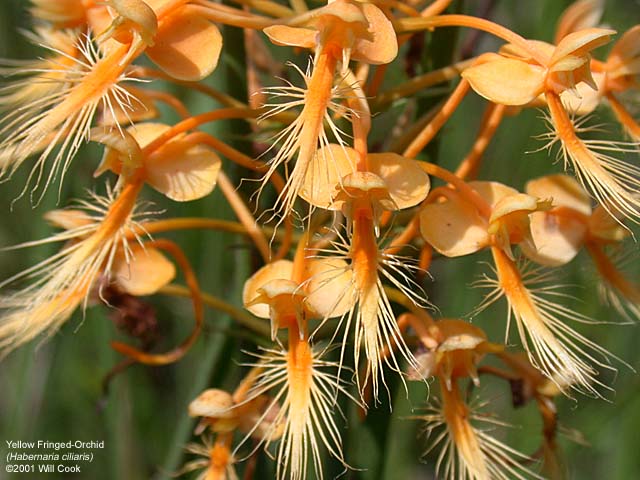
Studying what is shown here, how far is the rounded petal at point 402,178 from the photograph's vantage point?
3.05 ft

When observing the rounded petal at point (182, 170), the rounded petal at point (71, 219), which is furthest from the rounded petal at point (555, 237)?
the rounded petal at point (71, 219)

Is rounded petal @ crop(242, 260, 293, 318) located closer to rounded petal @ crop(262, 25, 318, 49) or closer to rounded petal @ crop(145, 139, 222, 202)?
rounded petal @ crop(145, 139, 222, 202)

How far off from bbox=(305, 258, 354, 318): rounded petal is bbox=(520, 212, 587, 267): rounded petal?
28 centimetres

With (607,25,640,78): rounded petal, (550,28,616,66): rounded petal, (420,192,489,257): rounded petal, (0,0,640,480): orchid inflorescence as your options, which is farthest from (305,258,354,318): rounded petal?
(607,25,640,78): rounded petal

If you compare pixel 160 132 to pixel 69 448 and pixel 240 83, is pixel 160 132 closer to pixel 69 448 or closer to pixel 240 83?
pixel 240 83

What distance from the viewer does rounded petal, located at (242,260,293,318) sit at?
3.30 ft

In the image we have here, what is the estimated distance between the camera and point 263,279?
3.33 ft

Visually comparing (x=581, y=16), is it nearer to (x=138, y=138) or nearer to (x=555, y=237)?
(x=555, y=237)

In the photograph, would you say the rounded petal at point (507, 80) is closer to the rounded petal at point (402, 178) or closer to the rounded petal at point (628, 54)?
the rounded petal at point (402, 178)

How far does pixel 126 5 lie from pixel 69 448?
1238mm

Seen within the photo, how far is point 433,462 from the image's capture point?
2309mm

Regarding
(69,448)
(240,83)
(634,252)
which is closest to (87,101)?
(240,83)

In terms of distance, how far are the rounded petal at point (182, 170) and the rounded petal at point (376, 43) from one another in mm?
228

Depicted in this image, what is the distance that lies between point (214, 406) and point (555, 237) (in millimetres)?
510
